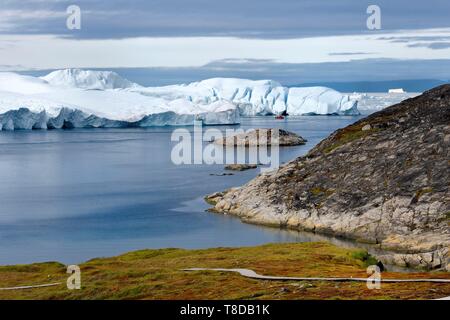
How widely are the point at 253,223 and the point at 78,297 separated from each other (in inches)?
1519

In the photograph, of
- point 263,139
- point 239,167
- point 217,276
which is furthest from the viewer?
point 263,139

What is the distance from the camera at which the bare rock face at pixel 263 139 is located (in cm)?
17138

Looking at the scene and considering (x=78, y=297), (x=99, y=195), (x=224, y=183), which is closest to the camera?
(x=78, y=297)

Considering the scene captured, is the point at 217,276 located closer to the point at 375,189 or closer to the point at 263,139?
the point at 375,189

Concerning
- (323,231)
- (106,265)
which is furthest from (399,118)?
(106,265)

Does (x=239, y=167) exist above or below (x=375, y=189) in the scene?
below

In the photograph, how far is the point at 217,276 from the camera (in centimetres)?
4866

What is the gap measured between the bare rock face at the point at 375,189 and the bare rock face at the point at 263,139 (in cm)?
7297

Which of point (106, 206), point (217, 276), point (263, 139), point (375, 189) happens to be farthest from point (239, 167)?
point (217, 276)

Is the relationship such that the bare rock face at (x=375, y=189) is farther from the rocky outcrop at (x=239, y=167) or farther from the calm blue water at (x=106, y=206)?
the rocky outcrop at (x=239, y=167)

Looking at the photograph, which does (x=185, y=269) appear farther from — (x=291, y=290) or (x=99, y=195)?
(x=99, y=195)

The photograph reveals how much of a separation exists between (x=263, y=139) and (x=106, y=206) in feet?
270
